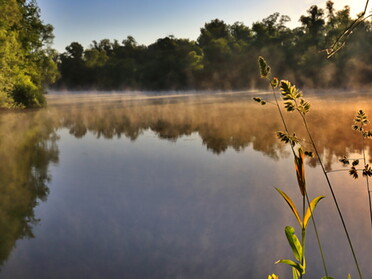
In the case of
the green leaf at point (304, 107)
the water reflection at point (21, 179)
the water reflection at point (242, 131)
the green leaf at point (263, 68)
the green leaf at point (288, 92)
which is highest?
the green leaf at point (263, 68)

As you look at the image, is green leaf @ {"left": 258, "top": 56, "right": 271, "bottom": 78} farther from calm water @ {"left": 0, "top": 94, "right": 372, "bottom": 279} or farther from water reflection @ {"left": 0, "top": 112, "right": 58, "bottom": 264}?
water reflection @ {"left": 0, "top": 112, "right": 58, "bottom": 264}

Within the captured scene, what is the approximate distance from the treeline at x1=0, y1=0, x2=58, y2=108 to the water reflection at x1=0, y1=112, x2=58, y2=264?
17.5m

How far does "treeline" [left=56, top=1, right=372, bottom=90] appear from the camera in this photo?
68688 mm

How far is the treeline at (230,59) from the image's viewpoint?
68688 mm

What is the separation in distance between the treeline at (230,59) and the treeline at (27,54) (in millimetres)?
41581

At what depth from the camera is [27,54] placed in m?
43.5

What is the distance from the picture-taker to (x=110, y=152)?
15.6 m

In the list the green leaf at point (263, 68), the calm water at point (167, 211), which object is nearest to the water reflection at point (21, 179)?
the calm water at point (167, 211)

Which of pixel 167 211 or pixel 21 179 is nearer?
pixel 167 211

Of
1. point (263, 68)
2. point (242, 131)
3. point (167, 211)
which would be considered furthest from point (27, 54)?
point (263, 68)

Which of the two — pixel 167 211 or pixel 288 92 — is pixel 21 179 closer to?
pixel 167 211

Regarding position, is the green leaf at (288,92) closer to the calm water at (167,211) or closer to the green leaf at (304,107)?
the green leaf at (304,107)

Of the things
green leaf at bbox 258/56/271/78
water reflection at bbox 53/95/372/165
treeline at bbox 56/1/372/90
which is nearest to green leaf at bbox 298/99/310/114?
green leaf at bbox 258/56/271/78

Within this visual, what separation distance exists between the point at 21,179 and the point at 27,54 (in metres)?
36.2
